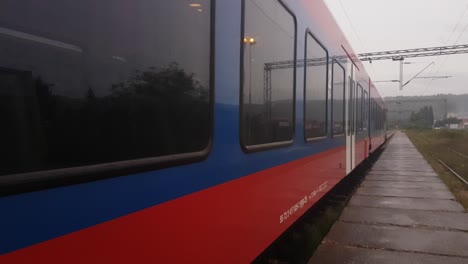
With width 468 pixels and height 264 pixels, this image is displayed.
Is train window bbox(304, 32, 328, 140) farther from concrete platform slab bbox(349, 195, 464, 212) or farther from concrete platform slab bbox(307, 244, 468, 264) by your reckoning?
concrete platform slab bbox(349, 195, 464, 212)

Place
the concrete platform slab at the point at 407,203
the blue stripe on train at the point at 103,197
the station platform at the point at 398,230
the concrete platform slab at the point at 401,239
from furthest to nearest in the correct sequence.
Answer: the concrete platform slab at the point at 407,203 < the concrete platform slab at the point at 401,239 < the station platform at the point at 398,230 < the blue stripe on train at the point at 103,197

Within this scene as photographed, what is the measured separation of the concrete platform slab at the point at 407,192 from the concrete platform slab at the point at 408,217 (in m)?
1.74

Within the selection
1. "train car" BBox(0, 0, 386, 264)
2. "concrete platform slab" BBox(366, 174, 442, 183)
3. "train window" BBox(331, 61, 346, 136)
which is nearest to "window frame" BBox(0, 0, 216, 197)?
"train car" BBox(0, 0, 386, 264)

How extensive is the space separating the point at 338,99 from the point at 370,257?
2846 millimetres

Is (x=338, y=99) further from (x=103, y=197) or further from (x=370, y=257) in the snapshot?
(x=103, y=197)

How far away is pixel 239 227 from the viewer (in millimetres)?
3010

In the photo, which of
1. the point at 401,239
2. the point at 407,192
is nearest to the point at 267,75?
the point at 401,239

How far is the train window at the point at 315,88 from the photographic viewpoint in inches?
192

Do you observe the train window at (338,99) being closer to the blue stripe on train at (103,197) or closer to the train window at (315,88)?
the train window at (315,88)

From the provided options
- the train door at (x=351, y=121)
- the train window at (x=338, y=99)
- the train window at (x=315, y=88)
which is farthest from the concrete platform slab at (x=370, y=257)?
the train door at (x=351, y=121)

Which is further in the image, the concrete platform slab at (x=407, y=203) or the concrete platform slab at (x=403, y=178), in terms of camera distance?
the concrete platform slab at (x=403, y=178)

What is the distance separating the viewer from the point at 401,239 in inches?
229

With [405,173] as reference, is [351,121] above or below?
above

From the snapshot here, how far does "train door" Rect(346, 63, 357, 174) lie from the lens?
8.41 metres
